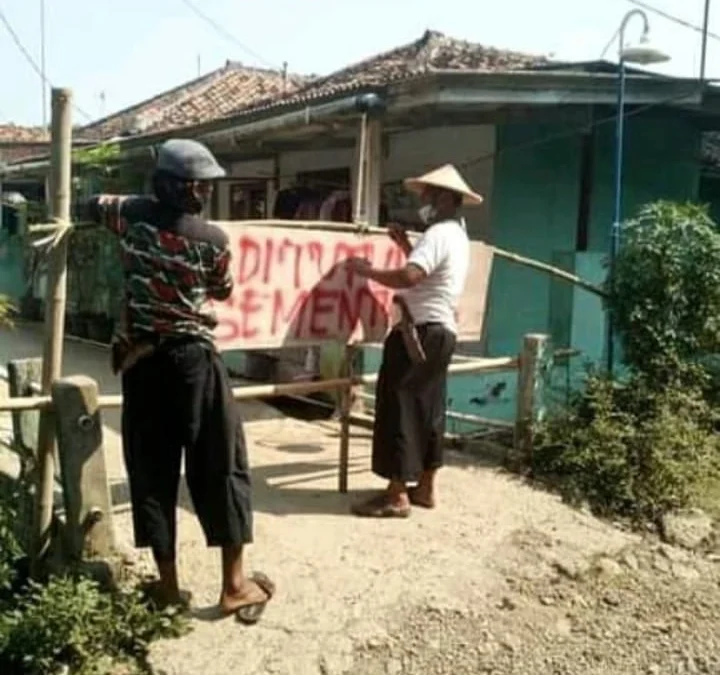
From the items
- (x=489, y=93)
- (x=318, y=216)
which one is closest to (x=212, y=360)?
(x=489, y=93)

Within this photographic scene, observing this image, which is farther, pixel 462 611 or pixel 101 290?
pixel 101 290

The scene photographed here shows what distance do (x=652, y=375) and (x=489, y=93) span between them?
242cm

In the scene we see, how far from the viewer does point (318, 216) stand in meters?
9.61

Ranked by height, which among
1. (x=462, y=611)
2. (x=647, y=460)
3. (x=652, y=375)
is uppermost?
(x=652, y=375)

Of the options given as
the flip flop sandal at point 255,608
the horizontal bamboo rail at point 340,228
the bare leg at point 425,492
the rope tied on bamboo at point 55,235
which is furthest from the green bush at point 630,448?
the rope tied on bamboo at point 55,235

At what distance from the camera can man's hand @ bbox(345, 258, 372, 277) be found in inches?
188

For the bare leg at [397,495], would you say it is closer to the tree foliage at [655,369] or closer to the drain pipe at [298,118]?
the tree foliage at [655,369]

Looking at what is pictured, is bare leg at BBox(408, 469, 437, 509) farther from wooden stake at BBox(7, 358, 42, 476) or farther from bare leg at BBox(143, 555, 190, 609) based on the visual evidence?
wooden stake at BBox(7, 358, 42, 476)

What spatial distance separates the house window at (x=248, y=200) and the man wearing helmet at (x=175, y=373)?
24.8 ft

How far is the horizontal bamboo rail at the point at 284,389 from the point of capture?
3.65m

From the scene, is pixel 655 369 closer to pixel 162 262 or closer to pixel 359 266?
pixel 359 266

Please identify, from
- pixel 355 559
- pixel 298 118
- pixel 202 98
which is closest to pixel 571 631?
pixel 355 559

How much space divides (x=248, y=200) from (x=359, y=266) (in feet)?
23.1

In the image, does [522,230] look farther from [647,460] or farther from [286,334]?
[286,334]
